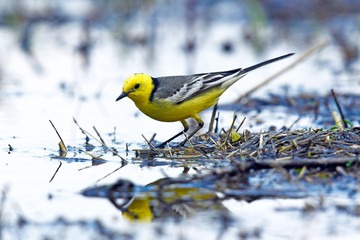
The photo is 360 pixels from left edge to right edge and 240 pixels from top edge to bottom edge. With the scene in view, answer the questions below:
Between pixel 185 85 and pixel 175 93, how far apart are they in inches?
9.1

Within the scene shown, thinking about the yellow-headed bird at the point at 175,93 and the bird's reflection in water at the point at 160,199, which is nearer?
the bird's reflection in water at the point at 160,199

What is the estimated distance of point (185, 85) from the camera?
25.5 ft

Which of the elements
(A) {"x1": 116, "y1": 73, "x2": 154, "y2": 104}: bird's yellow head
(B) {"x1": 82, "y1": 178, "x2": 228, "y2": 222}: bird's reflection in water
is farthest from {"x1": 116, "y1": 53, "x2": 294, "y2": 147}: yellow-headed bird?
(B) {"x1": 82, "y1": 178, "x2": 228, "y2": 222}: bird's reflection in water

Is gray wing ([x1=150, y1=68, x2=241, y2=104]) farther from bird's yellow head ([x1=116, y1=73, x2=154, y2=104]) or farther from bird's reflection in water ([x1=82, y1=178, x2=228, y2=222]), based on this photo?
bird's reflection in water ([x1=82, y1=178, x2=228, y2=222])

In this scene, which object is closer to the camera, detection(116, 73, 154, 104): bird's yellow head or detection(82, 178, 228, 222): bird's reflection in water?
detection(82, 178, 228, 222): bird's reflection in water

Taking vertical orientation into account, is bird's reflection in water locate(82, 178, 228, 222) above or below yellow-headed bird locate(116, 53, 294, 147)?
below

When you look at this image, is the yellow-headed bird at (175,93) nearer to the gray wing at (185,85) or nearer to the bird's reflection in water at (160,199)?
the gray wing at (185,85)

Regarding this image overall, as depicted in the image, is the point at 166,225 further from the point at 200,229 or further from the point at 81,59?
the point at 81,59

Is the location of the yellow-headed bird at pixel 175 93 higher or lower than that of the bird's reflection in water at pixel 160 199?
higher

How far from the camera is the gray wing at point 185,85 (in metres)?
7.56

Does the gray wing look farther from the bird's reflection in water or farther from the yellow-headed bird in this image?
the bird's reflection in water

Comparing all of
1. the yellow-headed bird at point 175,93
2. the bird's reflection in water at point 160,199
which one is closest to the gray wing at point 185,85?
the yellow-headed bird at point 175,93

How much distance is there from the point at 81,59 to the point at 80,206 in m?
9.11

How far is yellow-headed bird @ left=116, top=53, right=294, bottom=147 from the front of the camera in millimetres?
7543
